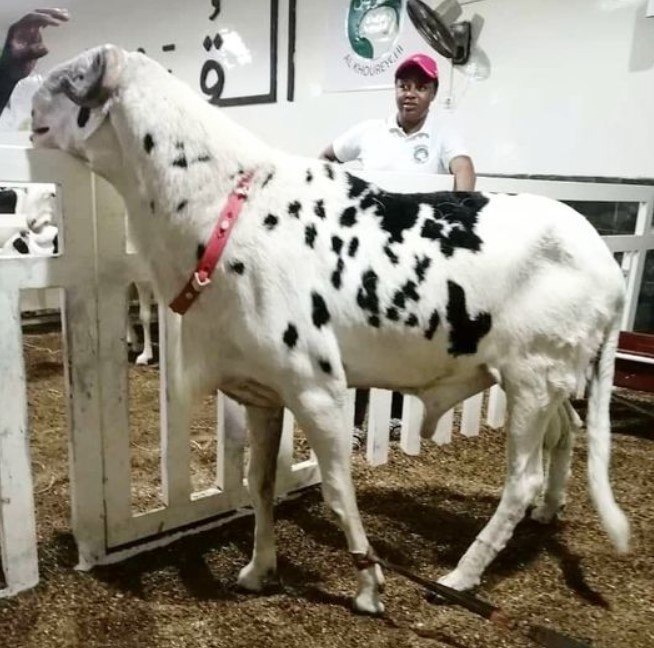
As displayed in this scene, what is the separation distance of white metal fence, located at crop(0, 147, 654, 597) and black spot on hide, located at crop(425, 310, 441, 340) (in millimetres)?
335

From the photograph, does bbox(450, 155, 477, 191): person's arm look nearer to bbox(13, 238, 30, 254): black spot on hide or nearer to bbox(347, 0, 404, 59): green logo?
bbox(347, 0, 404, 59): green logo

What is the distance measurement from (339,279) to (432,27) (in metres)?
3.21

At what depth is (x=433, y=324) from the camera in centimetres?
158

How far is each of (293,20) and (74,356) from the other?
4.32 m

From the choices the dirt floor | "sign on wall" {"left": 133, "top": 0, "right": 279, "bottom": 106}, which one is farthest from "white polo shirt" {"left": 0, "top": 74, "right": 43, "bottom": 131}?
the dirt floor

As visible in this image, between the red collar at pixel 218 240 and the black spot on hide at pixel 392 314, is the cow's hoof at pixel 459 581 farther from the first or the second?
the red collar at pixel 218 240

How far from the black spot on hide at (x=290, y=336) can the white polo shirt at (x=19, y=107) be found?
5144mm

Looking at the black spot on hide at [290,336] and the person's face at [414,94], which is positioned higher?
the person's face at [414,94]

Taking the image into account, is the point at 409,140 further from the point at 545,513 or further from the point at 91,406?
the point at 91,406

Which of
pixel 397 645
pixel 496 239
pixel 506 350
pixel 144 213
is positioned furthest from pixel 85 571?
pixel 496 239

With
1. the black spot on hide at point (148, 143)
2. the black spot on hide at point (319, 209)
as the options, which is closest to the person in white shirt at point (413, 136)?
the black spot on hide at point (319, 209)

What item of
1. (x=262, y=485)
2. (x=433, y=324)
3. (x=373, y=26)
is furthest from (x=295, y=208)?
(x=373, y=26)

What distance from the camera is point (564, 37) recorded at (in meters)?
3.76

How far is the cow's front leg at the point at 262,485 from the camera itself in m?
1.78
